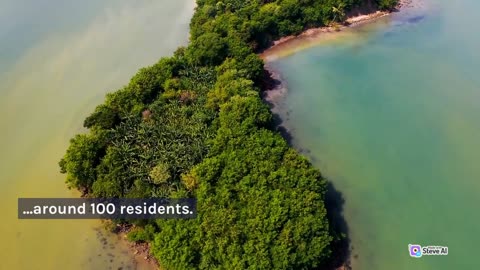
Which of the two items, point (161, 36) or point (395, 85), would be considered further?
point (161, 36)

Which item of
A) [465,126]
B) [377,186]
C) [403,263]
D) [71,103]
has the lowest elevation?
[403,263]

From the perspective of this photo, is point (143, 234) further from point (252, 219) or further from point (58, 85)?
point (58, 85)

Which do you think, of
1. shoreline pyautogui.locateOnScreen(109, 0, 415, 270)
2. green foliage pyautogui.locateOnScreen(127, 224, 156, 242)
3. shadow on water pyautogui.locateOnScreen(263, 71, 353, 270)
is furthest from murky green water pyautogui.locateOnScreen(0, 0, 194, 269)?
shadow on water pyautogui.locateOnScreen(263, 71, 353, 270)

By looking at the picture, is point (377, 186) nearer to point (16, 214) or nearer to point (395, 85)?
point (395, 85)

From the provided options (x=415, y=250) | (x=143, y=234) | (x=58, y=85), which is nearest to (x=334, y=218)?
(x=415, y=250)

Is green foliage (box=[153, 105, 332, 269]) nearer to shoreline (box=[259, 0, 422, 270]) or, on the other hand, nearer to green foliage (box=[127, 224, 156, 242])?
green foliage (box=[127, 224, 156, 242])

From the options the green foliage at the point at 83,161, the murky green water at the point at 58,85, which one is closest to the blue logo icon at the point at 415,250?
the murky green water at the point at 58,85

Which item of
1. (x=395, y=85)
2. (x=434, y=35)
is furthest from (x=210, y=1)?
(x=434, y=35)
